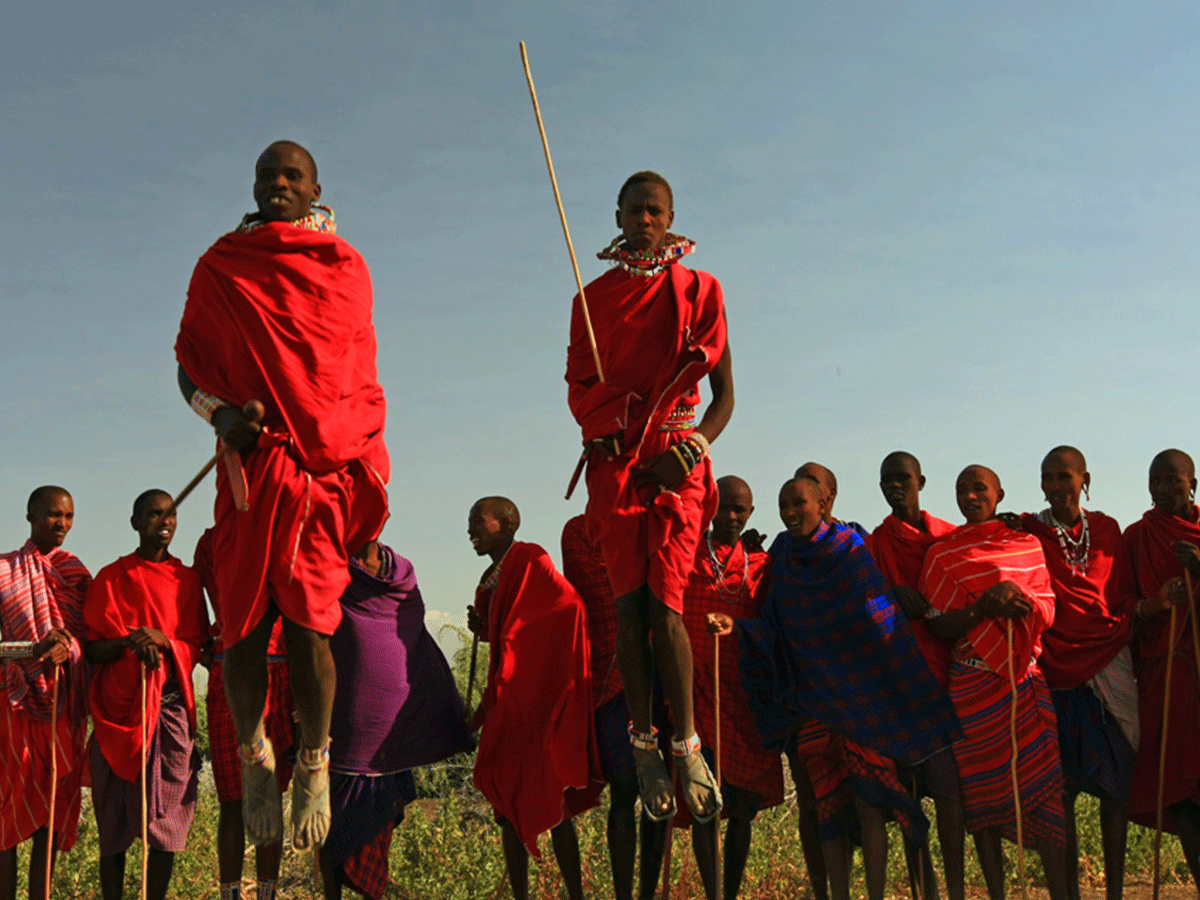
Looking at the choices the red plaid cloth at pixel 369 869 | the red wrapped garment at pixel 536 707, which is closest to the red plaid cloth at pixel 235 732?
the red plaid cloth at pixel 369 869

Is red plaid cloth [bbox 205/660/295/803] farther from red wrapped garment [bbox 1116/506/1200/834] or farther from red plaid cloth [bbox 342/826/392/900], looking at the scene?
red wrapped garment [bbox 1116/506/1200/834]

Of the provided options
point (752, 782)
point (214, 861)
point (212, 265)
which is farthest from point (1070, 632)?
point (214, 861)

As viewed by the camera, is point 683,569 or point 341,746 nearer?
point 683,569

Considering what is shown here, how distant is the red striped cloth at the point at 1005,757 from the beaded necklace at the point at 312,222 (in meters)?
4.41

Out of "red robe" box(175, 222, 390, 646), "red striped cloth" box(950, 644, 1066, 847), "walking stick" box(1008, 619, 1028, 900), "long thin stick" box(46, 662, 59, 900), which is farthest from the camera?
"long thin stick" box(46, 662, 59, 900)

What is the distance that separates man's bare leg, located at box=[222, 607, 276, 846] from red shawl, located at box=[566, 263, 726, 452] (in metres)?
1.84

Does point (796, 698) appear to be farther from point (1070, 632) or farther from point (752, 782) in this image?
point (1070, 632)

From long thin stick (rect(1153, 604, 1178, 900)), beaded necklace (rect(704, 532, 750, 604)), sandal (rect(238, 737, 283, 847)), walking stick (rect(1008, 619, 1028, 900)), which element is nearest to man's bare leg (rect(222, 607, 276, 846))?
sandal (rect(238, 737, 283, 847))

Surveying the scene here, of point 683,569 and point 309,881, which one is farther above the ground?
point 683,569

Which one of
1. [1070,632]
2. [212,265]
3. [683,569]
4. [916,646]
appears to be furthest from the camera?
[1070,632]

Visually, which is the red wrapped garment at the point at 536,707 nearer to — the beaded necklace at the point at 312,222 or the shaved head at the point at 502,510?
the shaved head at the point at 502,510

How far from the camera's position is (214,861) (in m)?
9.14

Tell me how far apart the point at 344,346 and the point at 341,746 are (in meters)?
3.05

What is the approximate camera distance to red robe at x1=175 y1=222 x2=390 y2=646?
4676mm
